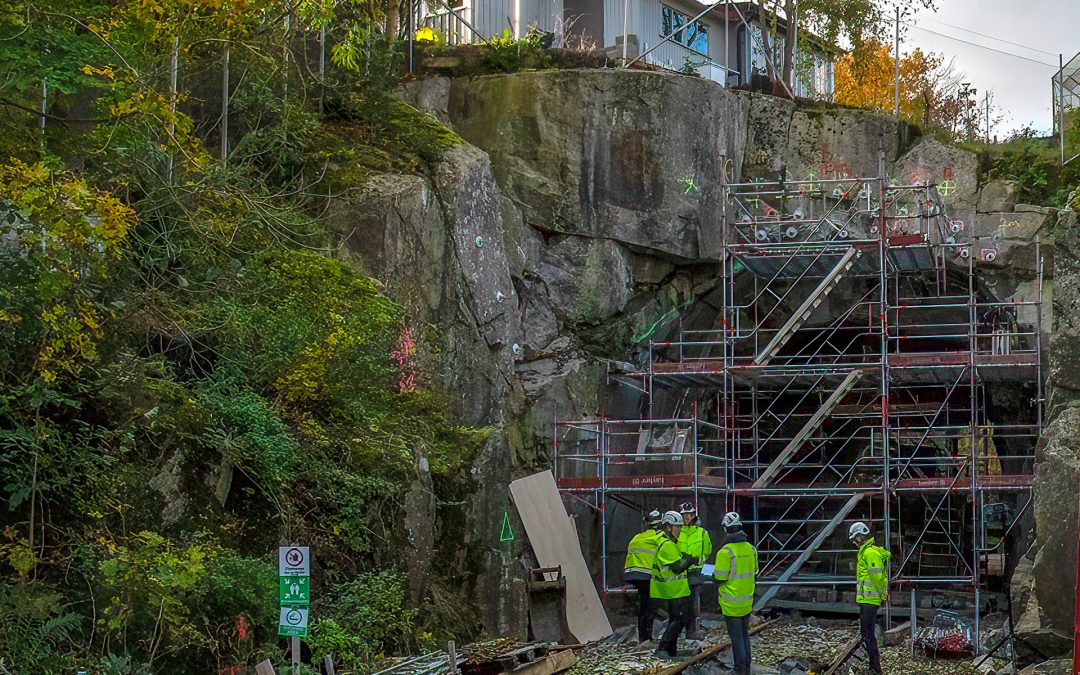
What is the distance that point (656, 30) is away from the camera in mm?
29844

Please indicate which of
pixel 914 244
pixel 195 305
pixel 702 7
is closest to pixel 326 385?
pixel 195 305

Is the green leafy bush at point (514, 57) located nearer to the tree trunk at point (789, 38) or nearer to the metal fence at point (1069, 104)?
the tree trunk at point (789, 38)

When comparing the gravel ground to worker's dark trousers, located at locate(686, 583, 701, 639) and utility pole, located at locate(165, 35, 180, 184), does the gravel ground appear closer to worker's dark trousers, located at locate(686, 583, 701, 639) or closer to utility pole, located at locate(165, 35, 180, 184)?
worker's dark trousers, located at locate(686, 583, 701, 639)

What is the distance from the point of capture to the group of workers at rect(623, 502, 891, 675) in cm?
1484

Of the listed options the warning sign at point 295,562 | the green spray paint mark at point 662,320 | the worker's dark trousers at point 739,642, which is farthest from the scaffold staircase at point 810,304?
the warning sign at point 295,562

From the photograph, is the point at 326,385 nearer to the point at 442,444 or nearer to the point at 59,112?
the point at 442,444

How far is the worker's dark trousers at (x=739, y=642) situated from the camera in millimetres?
14930

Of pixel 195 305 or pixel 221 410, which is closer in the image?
pixel 221 410

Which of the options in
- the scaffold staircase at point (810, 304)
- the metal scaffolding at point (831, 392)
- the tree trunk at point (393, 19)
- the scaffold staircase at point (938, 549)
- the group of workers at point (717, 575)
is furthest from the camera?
the scaffold staircase at point (938, 549)

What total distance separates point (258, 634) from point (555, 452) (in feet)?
30.5

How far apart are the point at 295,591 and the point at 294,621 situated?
0.68 feet

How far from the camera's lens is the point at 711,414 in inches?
971

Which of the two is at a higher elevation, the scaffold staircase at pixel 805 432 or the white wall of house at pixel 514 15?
the white wall of house at pixel 514 15

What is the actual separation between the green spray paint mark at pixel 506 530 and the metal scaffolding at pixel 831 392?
2.61 meters
